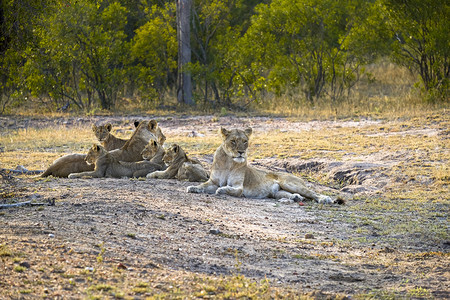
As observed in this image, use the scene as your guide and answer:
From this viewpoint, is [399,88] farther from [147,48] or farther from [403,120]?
[147,48]

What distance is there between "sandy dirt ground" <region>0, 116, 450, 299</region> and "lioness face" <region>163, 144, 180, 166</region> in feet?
1.91

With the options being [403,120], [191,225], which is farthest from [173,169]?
[403,120]

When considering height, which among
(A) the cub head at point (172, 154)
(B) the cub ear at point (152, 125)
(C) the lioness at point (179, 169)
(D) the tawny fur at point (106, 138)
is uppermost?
(B) the cub ear at point (152, 125)

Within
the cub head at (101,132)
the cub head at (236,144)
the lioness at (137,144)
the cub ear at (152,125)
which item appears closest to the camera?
the cub head at (236,144)

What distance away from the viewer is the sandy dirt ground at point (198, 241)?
5.09 metres

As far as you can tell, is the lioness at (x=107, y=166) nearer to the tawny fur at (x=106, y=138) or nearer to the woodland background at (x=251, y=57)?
the tawny fur at (x=106, y=138)

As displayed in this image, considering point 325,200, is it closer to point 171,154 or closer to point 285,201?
point 285,201

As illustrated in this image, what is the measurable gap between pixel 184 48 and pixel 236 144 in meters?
14.6

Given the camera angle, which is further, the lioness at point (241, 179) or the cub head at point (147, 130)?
the cub head at point (147, 130)

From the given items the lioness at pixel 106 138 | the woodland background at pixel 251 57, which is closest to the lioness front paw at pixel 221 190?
the lioness at pixel 106 138

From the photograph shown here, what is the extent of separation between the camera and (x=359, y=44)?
819 inches

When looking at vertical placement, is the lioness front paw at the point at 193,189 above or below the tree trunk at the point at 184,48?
below

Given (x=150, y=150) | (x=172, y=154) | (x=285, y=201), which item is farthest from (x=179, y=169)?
(x=285, y=201)

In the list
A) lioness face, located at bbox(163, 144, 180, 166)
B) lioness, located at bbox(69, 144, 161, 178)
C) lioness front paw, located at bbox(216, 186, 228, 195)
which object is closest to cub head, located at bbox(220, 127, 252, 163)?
lioness front paw, located at bbox(216, 186, 228, 195)
